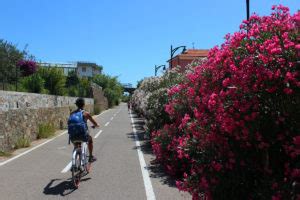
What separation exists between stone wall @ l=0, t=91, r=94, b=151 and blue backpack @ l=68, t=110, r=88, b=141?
5.64 meters

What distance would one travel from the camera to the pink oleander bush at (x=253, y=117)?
13.2ft

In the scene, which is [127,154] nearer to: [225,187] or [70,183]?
[70,183]

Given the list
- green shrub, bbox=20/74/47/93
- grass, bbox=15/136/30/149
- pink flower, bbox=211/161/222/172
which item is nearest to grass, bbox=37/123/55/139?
grass, bbox=15/136/30/149

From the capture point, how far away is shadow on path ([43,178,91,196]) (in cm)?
841

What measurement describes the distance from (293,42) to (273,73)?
377 mm

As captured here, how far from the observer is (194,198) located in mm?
5324

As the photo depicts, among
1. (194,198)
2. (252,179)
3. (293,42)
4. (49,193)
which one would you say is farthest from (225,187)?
(49,193)

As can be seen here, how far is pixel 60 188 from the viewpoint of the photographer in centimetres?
881

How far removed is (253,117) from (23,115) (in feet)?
48.0

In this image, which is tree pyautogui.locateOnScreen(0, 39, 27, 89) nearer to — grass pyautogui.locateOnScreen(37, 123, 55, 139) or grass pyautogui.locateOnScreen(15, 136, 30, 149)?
grass pyautogui.locateOnScreen(37, 123, 55, 139)

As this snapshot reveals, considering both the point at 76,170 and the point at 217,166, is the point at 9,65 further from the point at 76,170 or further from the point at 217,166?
the point at 217,166

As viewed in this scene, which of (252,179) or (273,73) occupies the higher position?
(273,73)

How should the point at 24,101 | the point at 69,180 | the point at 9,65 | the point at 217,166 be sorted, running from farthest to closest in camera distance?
the point at 9,65, the point at 24,101, the point at 69,180, the point at 217,166

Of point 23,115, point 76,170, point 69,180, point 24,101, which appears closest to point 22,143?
point 23,115
